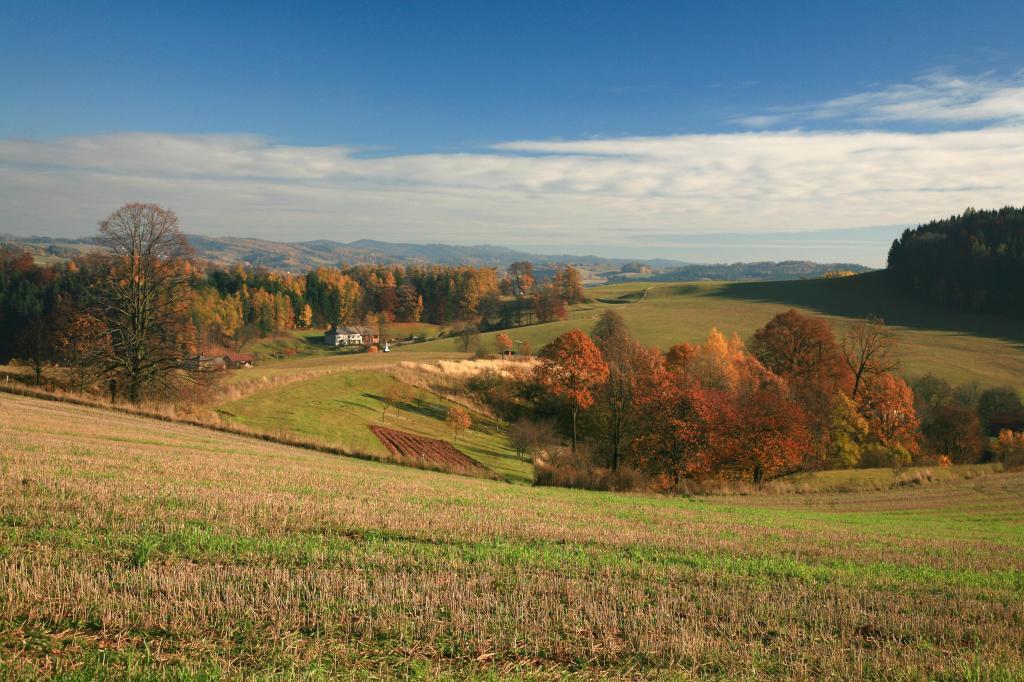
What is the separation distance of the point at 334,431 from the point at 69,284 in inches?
3408

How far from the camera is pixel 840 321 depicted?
115938 millimetres

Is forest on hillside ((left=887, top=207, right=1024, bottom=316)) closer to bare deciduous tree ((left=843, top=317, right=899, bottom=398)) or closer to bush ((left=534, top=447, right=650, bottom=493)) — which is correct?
bare deciduous tree ((left=843, top=317, right=899, bottom=398))

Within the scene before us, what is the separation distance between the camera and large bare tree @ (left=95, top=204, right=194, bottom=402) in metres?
37.2

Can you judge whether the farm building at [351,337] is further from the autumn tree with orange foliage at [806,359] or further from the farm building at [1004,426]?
the farm building at [1004,426]

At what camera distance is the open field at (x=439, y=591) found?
19.9 ft

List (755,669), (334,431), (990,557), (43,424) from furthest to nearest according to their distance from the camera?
(334,431) < (43,424) < (990,557) < (755,669)

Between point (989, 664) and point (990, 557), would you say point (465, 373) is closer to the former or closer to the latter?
point (990, 557)

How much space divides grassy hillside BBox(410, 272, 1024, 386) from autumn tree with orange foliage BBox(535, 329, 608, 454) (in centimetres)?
4049

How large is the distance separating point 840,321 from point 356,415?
9621 centimetres

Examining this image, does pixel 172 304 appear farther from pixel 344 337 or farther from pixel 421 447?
pixel 344 337

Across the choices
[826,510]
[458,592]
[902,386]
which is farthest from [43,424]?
[902,386]

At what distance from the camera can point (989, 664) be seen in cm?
659

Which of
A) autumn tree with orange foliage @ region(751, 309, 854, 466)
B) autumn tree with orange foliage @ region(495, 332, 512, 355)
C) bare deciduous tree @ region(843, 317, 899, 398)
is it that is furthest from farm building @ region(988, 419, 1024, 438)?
autumn tree with orange foliage @ region(495, 332, 512, 355)

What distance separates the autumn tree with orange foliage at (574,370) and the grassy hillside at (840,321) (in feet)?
133
